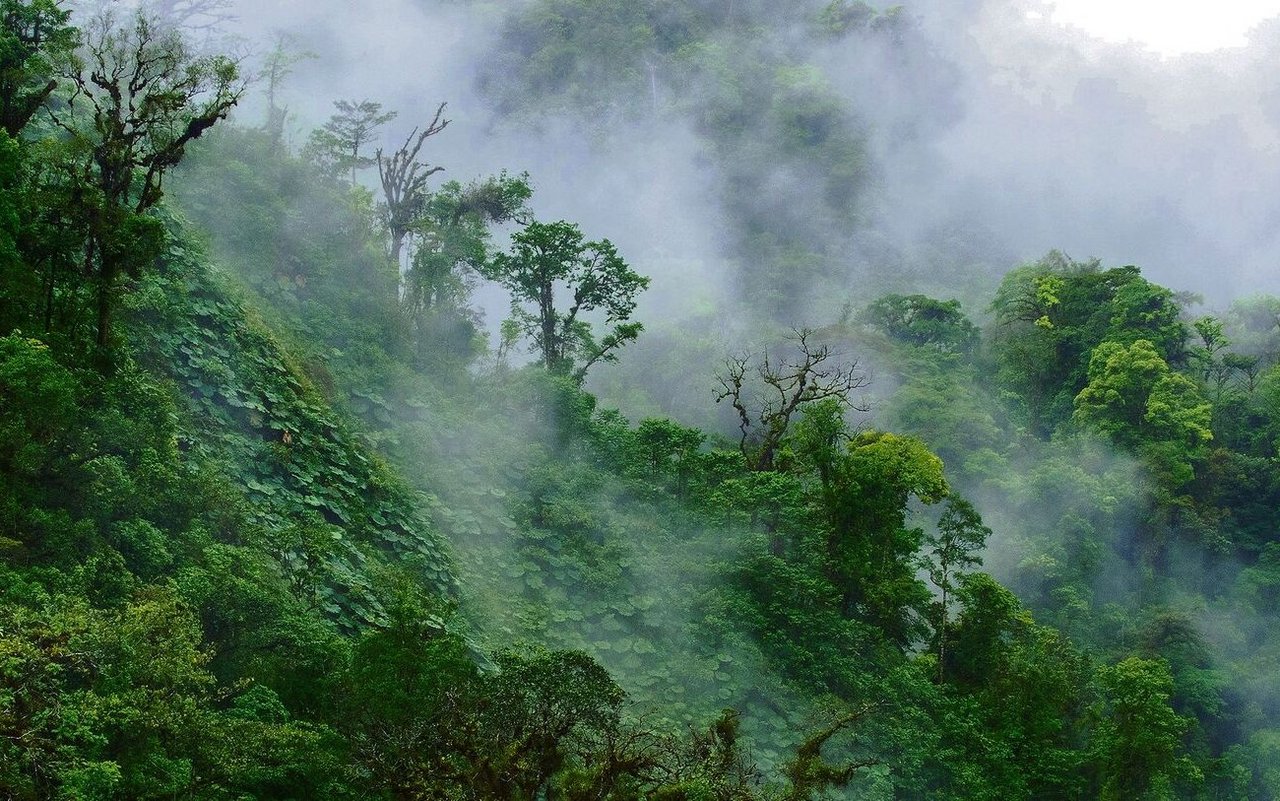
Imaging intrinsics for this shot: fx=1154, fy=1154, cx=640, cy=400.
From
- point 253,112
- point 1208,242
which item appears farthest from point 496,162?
point 1208,242

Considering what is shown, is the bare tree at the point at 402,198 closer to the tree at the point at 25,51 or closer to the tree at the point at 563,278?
the tree at the point at 563,278

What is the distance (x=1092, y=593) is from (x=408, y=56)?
149ft

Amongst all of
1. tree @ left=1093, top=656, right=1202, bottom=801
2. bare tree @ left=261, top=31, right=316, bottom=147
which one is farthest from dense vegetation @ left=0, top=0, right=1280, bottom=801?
bare tree @ left=261, top=31, right=316, bottom=147

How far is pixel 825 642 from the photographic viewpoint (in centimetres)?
2386

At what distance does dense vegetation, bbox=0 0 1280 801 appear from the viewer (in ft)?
38.3

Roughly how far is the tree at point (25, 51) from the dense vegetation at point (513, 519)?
0.29 ft

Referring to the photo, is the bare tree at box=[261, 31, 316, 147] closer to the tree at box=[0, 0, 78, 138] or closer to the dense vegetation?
the dense vegetation

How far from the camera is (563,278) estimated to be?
29812mm

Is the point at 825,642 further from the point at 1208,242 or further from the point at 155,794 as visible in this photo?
the point at 1208,242

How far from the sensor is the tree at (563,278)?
2927 cm

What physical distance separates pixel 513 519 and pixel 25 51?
1213 centimetres

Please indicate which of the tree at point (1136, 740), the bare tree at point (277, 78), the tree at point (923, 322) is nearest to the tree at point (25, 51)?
the bare tree at point (277, 78)

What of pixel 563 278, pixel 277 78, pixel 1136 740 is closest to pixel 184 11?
pixel 277 78

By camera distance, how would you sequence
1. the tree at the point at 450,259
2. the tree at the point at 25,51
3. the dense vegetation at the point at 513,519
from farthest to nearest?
the tree at the point at 450,259
the tree at the point at 25,51
the dense vegetation at the point at 513,519
